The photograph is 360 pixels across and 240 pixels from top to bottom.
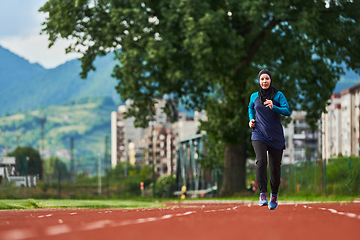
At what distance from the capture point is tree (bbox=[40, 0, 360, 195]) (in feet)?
84.1

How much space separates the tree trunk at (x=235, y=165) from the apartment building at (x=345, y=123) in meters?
87.9

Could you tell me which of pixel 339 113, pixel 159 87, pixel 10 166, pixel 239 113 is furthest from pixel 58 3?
pixel 339 113

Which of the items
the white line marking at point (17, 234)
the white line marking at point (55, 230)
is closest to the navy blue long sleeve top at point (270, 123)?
the white line marking at point (55, 230)

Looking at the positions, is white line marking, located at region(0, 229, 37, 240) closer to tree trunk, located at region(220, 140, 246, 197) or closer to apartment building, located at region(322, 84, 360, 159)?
tree trunk, located at region(220, 140, 246, 197)

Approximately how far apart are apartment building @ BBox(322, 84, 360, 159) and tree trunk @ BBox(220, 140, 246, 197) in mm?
87898

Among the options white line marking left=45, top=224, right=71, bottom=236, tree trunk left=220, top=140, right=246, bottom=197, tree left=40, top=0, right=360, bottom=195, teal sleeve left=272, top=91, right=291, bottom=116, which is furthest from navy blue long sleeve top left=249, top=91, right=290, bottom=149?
tree trunk left=220, top=140, right=246, bottom=197

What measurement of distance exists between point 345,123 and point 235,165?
118 m

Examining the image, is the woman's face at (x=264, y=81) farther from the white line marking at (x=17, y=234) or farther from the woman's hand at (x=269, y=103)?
the white line marking at (x=17, y=234)

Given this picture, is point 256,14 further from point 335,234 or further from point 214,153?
point 335,234

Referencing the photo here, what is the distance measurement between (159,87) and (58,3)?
610 centimetres

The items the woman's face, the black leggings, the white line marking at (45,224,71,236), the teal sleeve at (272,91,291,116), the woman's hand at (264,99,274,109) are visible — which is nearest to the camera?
the white line marking at (45,224,71,236)

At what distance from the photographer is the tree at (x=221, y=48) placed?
25.6m

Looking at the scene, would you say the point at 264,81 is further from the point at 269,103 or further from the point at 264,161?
the point at 264,161

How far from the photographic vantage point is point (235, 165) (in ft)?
103
